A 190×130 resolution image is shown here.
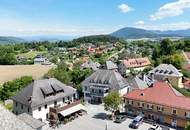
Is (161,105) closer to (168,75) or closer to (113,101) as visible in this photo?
(113,101)

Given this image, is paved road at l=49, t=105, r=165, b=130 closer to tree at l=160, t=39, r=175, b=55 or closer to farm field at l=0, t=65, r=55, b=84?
farm field at l=0, t=65, r=55, b=84

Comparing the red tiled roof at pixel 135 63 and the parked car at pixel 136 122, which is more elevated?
the red tiled roof at pixel 135 63

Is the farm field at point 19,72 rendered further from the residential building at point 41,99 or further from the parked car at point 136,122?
the parked car at point 136,122

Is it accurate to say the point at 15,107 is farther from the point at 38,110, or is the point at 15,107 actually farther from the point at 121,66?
the point at 121,66

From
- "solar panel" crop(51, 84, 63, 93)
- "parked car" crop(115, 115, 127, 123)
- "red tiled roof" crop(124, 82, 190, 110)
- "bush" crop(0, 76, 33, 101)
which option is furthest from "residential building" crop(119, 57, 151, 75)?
"parked car" crop(115, 115, 127, 123)

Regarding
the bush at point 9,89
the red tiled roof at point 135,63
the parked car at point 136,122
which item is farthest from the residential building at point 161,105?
the red tiled roof at point 135,63

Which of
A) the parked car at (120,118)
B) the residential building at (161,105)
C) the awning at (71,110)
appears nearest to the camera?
the residential building at (161,105)

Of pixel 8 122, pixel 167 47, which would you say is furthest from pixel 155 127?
pixel 167 47
